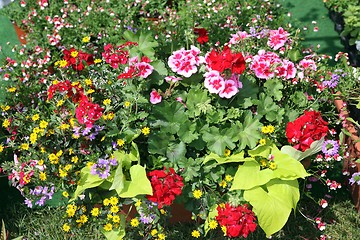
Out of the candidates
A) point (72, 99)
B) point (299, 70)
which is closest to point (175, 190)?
point (72, 99)

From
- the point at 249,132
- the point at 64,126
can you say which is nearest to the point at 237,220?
the point at 249,132

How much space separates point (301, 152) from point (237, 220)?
56 centimetres

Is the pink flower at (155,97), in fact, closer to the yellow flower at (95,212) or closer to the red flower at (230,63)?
the red flower at (230,63)

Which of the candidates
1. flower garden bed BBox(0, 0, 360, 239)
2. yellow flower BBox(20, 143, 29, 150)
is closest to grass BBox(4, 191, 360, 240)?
flower garden bed BBox(0, 0, 360, 239)

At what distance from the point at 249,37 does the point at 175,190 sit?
138 cm

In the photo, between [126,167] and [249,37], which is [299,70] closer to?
Answer: [249,37]

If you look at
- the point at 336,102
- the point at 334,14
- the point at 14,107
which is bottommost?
the point at 334,14

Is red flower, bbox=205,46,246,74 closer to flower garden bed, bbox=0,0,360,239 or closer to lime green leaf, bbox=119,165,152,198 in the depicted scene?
flower garden bed, bbox=0,0,360,239

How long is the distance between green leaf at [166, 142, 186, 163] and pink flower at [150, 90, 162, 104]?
0.95ft

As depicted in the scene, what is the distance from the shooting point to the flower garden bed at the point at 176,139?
292 centimetres

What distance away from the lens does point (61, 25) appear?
4680 millimetres

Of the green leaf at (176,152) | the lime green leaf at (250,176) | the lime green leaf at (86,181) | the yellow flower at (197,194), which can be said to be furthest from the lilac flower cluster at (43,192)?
the lime green leaf at (250,176)

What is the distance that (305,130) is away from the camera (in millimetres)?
3012

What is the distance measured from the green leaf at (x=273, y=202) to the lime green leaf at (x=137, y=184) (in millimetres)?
568
